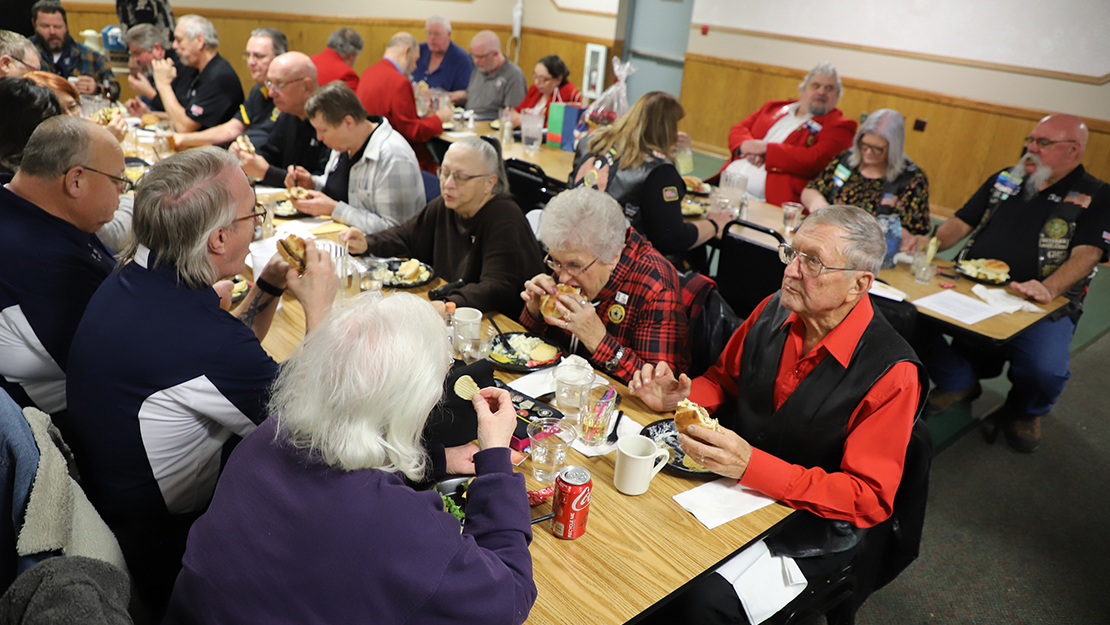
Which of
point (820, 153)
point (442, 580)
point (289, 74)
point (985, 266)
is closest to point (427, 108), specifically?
point (289, 74)

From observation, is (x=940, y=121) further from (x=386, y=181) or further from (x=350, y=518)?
(x=350, y=518)

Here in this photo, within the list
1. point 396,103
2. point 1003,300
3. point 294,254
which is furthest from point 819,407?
point 396,103

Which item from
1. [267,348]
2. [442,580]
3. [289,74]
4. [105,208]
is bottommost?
[267,348]

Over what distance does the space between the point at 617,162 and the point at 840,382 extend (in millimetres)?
2342

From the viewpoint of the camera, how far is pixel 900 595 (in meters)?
2.72

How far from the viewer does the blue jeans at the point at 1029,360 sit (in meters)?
3.63

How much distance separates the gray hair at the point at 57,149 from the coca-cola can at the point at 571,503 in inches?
78.0

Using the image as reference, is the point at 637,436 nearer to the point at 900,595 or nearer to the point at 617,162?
the point at 900,595

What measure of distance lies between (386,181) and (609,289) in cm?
172

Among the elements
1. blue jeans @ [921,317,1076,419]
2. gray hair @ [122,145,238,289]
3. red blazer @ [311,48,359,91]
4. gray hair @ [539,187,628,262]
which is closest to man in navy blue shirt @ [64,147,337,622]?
gray hair @ [122,145,238,289]

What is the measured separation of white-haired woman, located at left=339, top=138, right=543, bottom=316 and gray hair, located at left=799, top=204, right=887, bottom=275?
1386 mm

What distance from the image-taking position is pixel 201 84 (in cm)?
549

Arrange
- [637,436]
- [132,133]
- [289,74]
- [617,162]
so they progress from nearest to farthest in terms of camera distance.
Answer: [637,436] < [617,162] < [289,74] < [132,133]

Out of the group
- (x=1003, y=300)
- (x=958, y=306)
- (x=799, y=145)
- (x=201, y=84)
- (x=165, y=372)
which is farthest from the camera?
(x=201, y=84)
